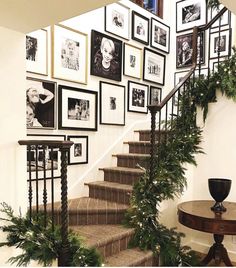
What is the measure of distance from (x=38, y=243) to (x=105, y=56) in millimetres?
2889

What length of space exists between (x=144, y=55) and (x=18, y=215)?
352cm

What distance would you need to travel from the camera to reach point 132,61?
182 inches

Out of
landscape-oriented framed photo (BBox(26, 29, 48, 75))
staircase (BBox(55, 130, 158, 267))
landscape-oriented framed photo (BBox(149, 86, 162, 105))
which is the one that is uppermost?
landscape-oriented framed photo (BBox(26, 29, 48, 75))

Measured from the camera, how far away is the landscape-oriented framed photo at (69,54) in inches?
135

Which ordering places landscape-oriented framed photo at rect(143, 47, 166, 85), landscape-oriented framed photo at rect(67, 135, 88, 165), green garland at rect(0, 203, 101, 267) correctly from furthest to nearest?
1. landscape-oriented framed photo at rect(143, 47, 166, 85)
2. landscape-oriented framed photo at rect(67, 135, 88, 165)
3. green garland at rect(0, 203, 101, 267)

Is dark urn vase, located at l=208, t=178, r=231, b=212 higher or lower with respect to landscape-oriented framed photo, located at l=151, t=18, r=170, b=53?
lower

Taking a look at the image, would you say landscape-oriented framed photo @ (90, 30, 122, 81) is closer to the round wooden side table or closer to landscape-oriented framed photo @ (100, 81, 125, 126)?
landscape-oriented framed photo @ (100, 81, 125, 126)

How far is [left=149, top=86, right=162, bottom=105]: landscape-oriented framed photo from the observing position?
5.07 metres

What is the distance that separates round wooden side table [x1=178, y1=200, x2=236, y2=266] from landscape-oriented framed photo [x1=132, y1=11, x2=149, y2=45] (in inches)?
116

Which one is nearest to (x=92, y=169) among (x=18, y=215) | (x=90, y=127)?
(x=90, y=127)

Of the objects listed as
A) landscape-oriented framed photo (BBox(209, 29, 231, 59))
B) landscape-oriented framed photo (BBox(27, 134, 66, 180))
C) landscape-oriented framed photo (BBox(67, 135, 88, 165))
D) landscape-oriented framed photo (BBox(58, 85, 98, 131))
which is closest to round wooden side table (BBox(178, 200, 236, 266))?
landscape-oriented framed photo (BBox(67, 135, 88, 165))

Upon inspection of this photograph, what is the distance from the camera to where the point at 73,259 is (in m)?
1.99

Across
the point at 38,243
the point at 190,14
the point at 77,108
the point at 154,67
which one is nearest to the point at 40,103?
the point at 77,108

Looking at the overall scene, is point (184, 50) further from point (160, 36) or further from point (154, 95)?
point (154, 95)
